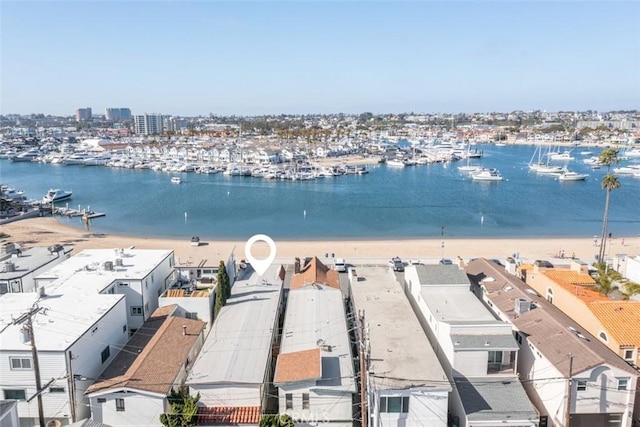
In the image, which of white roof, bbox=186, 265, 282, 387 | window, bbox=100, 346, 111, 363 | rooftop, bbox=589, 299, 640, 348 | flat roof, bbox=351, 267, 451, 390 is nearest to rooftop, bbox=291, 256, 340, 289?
white roof, bbox=186, 265, 282, 387

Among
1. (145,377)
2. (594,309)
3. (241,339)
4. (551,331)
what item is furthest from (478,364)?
(145,377)

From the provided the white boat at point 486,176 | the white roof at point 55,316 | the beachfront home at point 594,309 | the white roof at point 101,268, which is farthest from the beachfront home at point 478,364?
the white boat at point 486,176

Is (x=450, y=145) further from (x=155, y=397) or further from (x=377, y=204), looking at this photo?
(x=155, y=397)

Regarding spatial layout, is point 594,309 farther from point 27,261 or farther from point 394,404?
point 27,261

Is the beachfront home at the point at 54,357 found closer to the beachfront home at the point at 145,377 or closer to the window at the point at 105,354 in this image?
the window at the point at 105,354

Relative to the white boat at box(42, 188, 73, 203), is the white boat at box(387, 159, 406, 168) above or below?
above

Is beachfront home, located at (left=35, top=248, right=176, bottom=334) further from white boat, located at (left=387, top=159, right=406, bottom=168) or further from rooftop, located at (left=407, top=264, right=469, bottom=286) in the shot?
white boat, located at (left=387, top=159, right=406, bottom=168)
